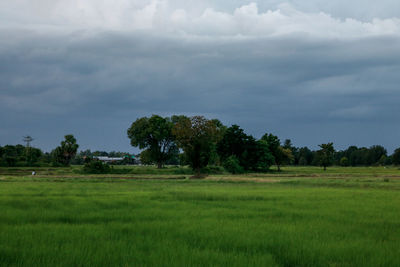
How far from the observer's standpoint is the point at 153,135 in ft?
270

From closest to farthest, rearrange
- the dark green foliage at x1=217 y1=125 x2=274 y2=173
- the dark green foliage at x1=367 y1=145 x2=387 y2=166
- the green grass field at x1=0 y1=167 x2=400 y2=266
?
the green grass field at x1=0 y1=167 x2=400 y2=266
the dark green foliage at x1=217 y1=125 x2=274 y2=173
the dark green foliage at x1=367 y1=145 x2=387 y2=166

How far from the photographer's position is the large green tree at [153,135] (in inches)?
3231

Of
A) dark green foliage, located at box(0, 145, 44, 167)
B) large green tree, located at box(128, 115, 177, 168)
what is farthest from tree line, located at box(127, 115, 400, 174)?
dark green foliage, located at box(0, 145, 44, 167)

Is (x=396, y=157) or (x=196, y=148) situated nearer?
(x=196, y=148)

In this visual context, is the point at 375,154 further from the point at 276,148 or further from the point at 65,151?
the point at 65,151

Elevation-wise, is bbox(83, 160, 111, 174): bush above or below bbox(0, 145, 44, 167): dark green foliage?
below

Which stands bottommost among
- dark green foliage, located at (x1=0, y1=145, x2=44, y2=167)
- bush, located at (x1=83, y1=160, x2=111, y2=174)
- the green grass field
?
the green grass field

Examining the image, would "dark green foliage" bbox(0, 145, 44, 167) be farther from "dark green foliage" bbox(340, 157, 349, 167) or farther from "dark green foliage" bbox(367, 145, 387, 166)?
"dark green foliage" bbox(367, 145, 387, 166)

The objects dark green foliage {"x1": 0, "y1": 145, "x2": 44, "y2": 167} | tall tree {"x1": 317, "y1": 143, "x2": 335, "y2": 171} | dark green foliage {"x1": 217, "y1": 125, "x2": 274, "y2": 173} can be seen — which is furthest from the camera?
tall tree {"x1": 317, "y1": 143, "x2": 335, "y2": 171}

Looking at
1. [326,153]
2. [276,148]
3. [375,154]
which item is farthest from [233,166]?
[375,154]

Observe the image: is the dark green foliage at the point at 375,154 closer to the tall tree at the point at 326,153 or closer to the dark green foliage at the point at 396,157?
the dark green foliage at the point at 396,157

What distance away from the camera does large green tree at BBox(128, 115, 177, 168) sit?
8206 cm

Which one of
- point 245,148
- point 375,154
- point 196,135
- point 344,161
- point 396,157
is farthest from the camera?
point 375,154

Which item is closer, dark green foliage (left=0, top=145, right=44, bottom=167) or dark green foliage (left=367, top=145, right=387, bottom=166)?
dark green foliage (left=0, top=145, right=44, bottom=167)
